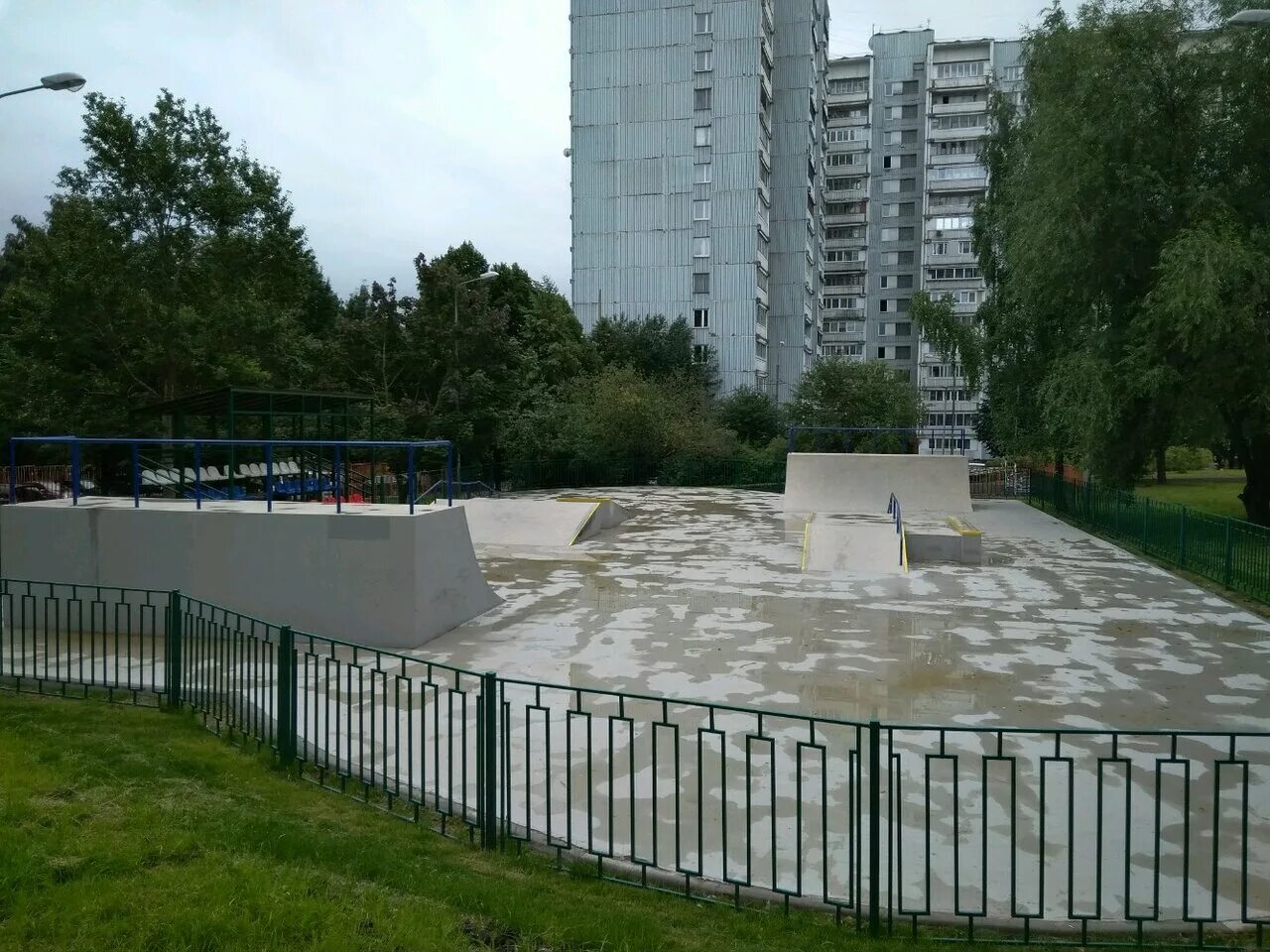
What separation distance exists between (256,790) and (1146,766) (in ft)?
21.6

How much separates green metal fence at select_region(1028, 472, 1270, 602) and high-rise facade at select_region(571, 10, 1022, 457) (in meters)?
11.7

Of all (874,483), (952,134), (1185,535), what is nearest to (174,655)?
(1185,535)

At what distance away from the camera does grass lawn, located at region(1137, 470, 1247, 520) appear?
29697mm

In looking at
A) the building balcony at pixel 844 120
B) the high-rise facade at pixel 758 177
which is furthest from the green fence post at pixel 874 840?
the building balcony at pixel 844 120

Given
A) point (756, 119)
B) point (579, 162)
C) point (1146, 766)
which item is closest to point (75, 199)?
point (1146, 766)

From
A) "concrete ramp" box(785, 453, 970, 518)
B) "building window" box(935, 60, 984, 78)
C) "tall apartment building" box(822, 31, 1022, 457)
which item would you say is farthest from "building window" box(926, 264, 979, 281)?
"concrete ramp" box(785, 453, 970, 518)

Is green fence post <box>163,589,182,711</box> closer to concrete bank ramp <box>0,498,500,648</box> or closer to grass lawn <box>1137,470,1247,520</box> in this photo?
concrete bank ramp <box>0,498,500,648</box>

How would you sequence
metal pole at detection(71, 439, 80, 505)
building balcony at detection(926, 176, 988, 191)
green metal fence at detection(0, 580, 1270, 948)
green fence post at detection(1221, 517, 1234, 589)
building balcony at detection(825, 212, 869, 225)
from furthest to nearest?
1. building balcony at detection(825, 212, 869, 225)
2. building balcony at detection(926, 176, 988, 191)
3. green fence post at detection(1221, 517, 1234, 589)
4. metal pole at detection(71, 439, 80, 505)
5. green metal fence at detection(0, 580, 1270, 948)

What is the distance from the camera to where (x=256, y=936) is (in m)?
4.15

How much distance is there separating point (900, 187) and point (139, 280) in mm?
63584

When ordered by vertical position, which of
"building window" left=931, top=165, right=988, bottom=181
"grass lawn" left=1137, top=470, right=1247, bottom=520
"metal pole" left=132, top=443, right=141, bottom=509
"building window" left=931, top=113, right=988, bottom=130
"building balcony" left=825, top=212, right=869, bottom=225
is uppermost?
"building window" left=931, top=113, right=988, bottom=130

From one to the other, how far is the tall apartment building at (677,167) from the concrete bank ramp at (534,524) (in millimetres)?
30794

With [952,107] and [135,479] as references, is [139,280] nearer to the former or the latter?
[135,479]

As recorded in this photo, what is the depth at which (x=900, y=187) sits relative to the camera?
76.1 meters
